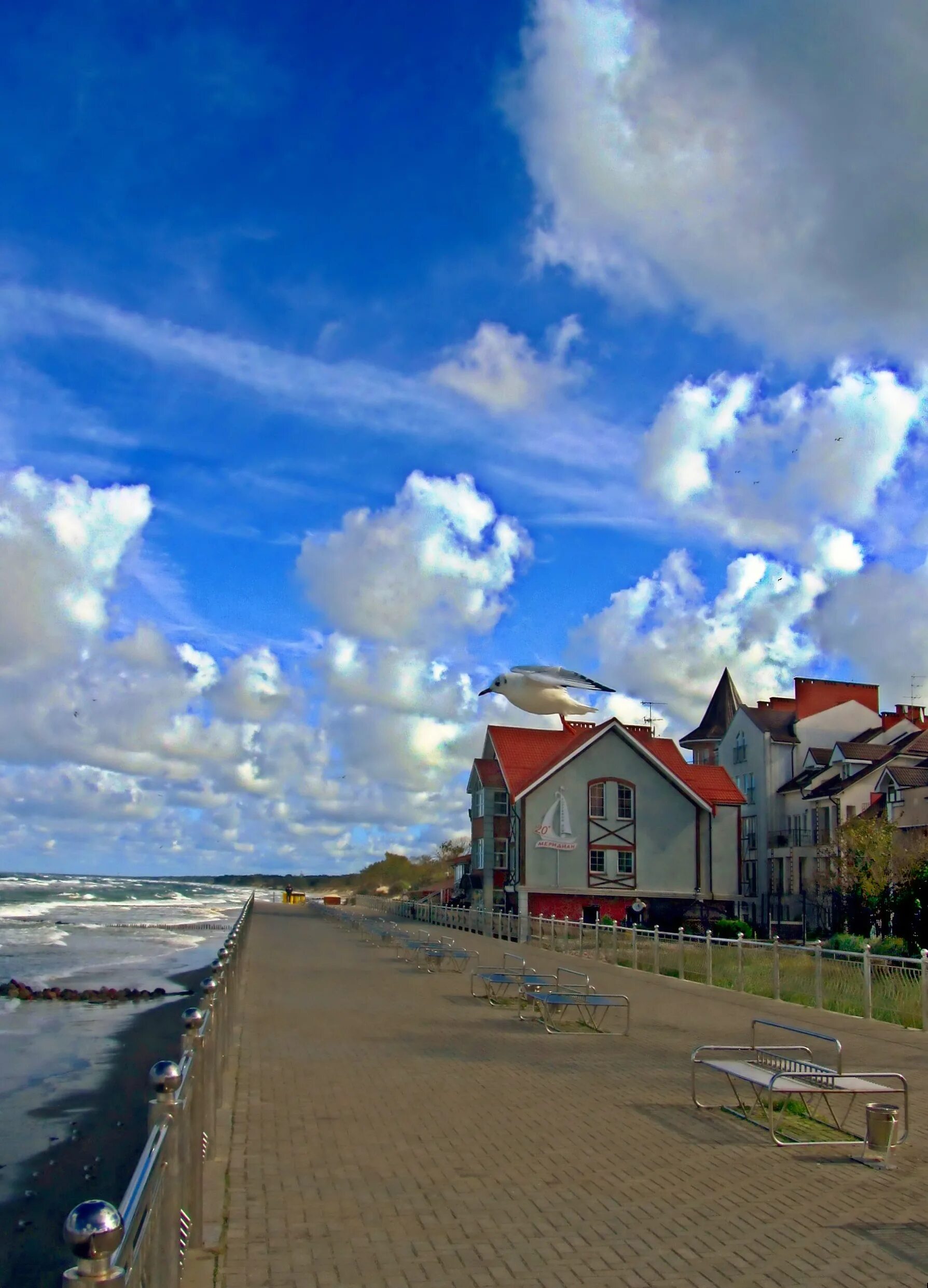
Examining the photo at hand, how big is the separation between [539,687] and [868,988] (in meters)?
9.21

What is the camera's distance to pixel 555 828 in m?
45.0

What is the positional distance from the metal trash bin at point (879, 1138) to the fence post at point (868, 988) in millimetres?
8254

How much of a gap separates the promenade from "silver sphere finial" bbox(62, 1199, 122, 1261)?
2.82 meters

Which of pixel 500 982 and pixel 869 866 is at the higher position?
pixel 869 866

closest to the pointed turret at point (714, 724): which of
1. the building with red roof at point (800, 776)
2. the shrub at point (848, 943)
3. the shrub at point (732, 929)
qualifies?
the building with red roof at point (800, 776)

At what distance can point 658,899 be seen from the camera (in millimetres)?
46531

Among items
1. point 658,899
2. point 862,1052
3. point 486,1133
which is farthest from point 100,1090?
point 658,899

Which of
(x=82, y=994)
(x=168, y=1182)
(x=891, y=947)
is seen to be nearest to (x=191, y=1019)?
(x=168, y=1182)

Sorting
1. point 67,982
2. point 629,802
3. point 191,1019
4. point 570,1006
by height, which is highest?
point 629,802

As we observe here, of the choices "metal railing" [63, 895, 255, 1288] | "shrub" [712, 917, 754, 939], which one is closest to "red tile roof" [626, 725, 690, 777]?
"shrub" [712, 917, 754, 939]

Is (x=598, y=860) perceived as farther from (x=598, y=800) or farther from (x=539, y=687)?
(x=539, y=687)

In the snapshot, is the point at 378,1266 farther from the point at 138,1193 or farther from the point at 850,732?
the point at 850,732

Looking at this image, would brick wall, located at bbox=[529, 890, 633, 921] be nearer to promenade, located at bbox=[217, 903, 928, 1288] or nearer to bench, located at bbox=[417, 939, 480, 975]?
bench, located at bbox=[417, 939, 480, 975]

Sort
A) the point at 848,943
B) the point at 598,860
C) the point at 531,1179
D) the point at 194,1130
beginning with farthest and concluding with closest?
the point at 598,860
the point at 848,943
the point at 531,1179
the point at 194,1130
